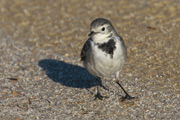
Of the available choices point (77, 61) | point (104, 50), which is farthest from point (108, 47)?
point (77, 61)

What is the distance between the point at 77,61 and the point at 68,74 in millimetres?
546

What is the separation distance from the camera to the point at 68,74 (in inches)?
317

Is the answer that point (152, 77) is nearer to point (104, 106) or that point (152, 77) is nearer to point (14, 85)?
point (104, 106)

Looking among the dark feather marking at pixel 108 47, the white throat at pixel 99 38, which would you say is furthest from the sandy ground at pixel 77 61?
the white throat at pixel 99 38

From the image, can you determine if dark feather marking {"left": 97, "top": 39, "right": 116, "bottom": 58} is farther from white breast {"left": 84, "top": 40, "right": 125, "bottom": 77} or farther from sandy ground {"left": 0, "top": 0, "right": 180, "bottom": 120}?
sandy ground {"left": 0, "top": 0, "right": 180, "bottom": 120}

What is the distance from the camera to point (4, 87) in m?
7.45

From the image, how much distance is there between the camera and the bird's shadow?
7.66 meters

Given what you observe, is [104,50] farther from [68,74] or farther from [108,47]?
[68,74]

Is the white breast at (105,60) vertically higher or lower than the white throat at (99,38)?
lower

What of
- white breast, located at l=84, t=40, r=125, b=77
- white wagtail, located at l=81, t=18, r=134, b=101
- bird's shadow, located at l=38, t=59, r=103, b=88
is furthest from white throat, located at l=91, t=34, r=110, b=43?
bird's shadow, located at l=38, t=59, r=103, b=88

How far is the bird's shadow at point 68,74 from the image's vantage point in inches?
301

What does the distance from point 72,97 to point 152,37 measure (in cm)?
310

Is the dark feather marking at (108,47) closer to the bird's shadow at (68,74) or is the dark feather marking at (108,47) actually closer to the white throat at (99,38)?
the white throat at (99,38)

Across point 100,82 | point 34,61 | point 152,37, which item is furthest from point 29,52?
point 152,37
